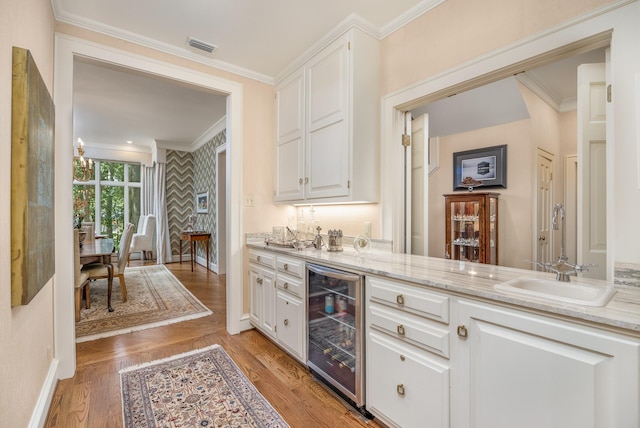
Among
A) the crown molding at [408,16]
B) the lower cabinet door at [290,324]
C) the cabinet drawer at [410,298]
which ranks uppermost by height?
the crown molding at [408,16]

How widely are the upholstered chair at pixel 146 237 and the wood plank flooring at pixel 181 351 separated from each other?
419 centimetres

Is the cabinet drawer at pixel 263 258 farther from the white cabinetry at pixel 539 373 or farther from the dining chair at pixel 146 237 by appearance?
the dining chair at pixel 146 237

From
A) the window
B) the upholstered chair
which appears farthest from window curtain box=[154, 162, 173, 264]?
the window

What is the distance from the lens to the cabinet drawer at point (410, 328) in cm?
137

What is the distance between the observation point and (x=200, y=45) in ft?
8.55

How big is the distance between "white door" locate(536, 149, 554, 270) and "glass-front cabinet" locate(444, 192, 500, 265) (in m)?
0.34

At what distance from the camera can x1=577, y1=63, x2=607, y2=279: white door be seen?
158 centimetres

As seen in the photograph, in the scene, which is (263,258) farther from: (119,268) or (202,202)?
(202,202)

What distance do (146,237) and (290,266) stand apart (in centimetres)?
562

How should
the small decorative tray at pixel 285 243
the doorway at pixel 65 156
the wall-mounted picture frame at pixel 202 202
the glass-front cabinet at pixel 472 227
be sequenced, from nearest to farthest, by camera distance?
the doorway at pixel 65 156
the small decorative tray at pixel 285 243
the glass-front cabinet at pixel 472 227
the wall-mounted picture frame at pixel 202 202

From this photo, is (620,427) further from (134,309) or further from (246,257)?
(134,309)

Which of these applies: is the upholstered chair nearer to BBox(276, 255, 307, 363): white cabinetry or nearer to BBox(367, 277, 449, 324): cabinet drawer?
BBox(276, 255, 307, 363): white cabinetry

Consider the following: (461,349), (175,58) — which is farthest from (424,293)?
(175,58)

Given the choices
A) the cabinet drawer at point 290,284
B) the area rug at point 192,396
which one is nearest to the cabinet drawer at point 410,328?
the cabinet drawer at point 290,284
